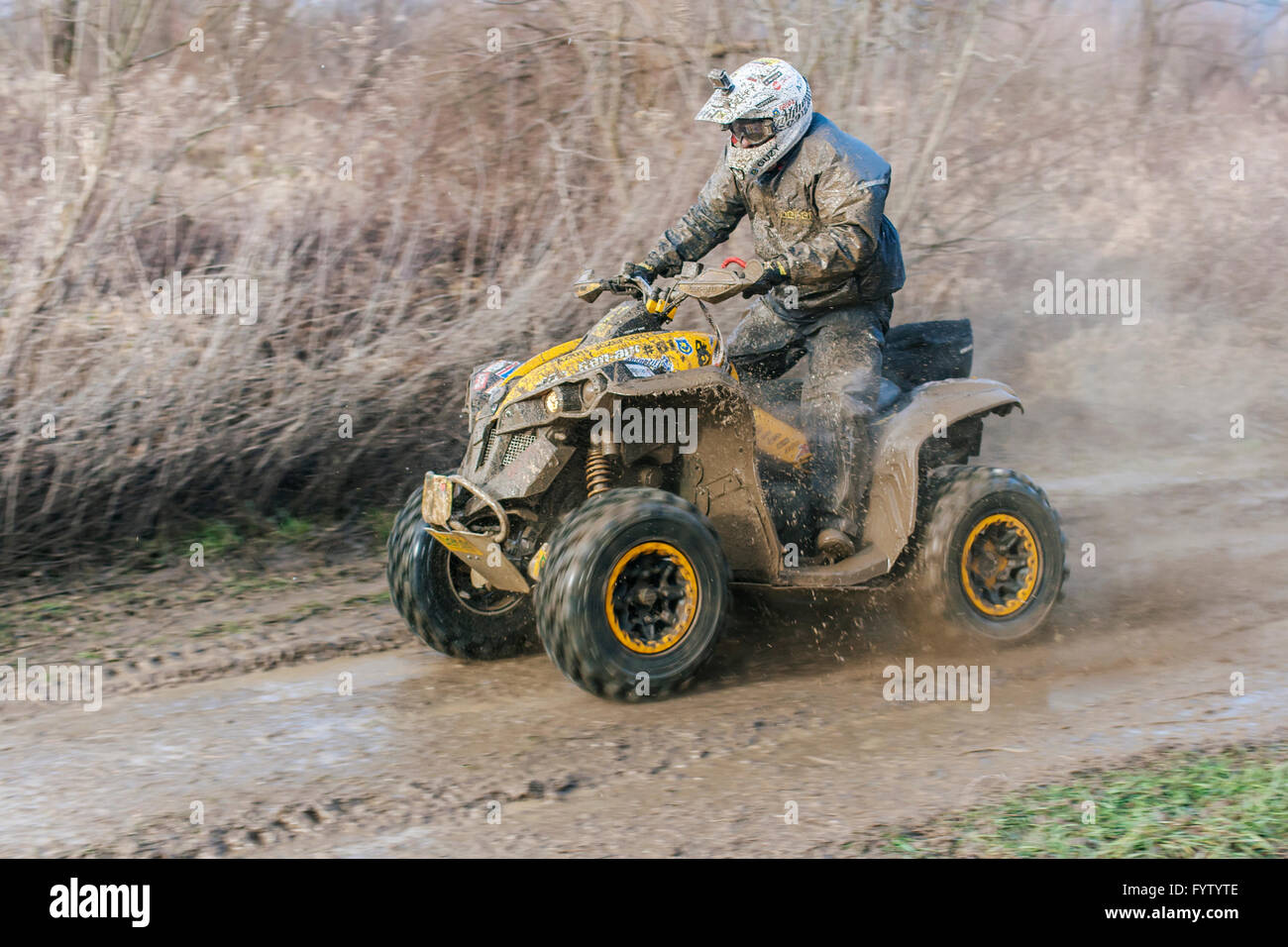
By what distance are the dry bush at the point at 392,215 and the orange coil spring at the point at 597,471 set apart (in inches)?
146

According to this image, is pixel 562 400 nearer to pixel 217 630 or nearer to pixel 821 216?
pixel 821 216

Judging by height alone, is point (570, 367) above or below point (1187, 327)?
below

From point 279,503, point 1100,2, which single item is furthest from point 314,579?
point 1100,2

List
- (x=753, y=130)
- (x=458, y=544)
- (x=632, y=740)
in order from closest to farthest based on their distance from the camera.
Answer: (x=632, y=740)
(x=458, y=544)
(x=753, y=130)

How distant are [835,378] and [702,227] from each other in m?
1.18

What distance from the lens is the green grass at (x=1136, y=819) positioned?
4.25 meters

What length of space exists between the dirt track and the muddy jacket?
1.61m

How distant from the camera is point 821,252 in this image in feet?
20.3

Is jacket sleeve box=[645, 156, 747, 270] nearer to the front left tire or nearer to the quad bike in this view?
the quad bike

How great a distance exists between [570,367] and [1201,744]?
2947mm

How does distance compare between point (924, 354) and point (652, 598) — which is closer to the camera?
point (652, 598)

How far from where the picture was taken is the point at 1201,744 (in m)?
5.26

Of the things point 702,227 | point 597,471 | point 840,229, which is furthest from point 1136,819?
point 702,227

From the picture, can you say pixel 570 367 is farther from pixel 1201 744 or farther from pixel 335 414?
pixel 335 414
